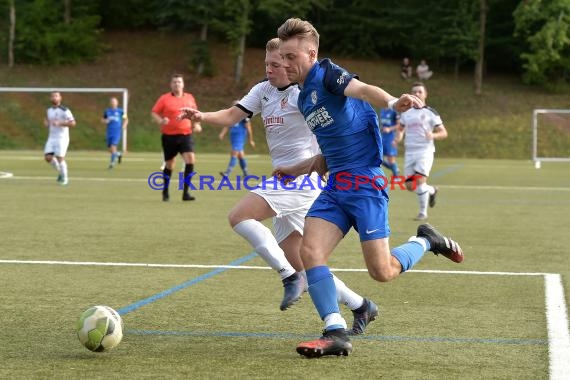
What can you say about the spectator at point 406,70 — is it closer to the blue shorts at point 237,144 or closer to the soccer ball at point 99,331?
the blue shorts at point 237,144

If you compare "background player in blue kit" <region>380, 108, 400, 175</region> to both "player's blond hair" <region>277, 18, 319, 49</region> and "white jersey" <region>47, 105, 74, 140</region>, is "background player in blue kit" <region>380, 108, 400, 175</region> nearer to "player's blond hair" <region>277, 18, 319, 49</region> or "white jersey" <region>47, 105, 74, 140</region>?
"white jersey" <region>47, 105, 74, 140</region>

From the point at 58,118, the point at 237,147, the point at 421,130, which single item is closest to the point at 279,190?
the point at 421,130

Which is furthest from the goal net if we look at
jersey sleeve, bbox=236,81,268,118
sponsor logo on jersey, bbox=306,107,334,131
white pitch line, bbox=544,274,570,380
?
sponsor logo on jersey, bbox=306,107,334,131

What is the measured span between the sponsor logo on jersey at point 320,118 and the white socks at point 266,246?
1457mm

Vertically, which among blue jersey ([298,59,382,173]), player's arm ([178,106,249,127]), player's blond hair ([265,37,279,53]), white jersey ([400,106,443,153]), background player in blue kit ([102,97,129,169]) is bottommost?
background player in blue kit ([102,97,129,169])

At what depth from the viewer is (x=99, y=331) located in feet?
20.0

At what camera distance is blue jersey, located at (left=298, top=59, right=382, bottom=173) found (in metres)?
6.30

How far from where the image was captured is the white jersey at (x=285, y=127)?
791cm

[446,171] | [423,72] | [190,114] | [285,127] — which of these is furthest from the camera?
[423,72]

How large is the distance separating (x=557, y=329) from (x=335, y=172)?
75.0 inches

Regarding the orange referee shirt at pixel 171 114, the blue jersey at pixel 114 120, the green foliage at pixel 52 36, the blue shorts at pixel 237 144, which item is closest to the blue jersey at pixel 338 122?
the orange referee shirt at pixel 171 114

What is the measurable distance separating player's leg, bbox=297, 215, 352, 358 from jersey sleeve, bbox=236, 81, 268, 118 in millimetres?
1858

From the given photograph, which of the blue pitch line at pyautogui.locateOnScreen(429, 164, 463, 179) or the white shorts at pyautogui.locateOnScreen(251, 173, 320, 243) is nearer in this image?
the white shorts at pyautogui.locateOnScreen(251, 173, 320, 243)

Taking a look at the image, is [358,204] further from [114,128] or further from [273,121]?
[114,128]
